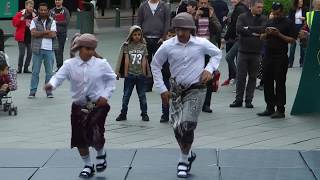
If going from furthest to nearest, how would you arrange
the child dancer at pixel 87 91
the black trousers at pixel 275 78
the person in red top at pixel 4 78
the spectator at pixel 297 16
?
the spectator at pixel 297 16 < the person in red top at pixel 4 78 < the black trousers at pixel 275 78 < the child dancer at pixel 87 91

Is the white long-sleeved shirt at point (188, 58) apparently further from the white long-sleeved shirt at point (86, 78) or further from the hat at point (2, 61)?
the hat at point (2, 61)

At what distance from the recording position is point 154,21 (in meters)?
14.0

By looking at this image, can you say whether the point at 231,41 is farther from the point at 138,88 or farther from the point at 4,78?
the point at 4,78

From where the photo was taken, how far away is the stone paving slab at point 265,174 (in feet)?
26.0

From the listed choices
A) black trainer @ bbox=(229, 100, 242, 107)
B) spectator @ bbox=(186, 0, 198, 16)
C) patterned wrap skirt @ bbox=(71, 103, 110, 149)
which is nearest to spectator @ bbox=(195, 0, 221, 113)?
spectator @ bbox=(186, 0, 198, 16)

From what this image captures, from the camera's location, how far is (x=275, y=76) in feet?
39.0

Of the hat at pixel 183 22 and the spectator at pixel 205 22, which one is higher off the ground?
the hat at pixel 183 22

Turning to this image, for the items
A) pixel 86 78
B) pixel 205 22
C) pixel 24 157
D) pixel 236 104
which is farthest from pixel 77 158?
pixel 205 22

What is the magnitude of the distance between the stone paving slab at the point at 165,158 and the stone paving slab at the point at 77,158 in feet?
0.40

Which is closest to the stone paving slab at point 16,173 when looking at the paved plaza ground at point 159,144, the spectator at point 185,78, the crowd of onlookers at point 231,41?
the paved plaza ground at point 159,144

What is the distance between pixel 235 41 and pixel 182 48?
707 cm

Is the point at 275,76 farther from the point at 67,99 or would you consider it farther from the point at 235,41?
the point at 67,99

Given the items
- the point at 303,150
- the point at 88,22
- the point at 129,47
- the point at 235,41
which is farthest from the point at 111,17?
the point at 303,150

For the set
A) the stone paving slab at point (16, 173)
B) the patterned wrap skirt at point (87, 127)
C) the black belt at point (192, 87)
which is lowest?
the stone paving slab at point (16, 173)
